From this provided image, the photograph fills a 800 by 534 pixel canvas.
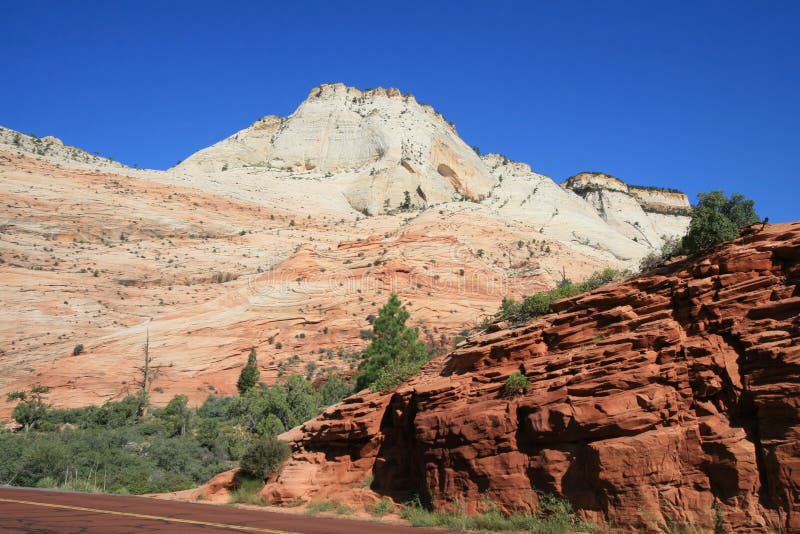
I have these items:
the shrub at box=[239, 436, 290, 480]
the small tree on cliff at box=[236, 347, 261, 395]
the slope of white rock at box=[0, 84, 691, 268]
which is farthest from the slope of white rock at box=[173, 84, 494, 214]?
the shrub at box=[239, 436, 290, 480]

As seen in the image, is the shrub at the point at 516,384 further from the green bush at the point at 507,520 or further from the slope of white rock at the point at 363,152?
the slope of white rock at the point at 363,152

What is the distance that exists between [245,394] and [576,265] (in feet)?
97.4

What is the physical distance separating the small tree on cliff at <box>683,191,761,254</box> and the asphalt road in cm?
716

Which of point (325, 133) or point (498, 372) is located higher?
point (325, 133)

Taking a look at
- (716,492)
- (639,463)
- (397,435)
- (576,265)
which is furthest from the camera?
(576,265)

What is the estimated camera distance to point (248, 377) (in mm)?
32969

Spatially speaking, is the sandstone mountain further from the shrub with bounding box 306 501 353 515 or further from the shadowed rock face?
the shadowed rock face

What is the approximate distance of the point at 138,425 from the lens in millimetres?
Answer: 26750

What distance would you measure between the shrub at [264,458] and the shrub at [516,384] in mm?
7575

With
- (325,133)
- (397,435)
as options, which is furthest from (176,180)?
(397,435)

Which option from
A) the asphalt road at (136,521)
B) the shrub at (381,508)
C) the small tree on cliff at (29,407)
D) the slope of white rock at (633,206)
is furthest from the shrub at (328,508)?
the slope of white rock at (633,206)

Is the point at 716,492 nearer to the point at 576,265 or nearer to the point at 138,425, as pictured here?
the point at 138,425

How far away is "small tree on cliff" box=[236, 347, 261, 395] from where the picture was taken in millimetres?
32875

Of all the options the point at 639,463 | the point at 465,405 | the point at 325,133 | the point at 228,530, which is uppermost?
the point at 325,133
